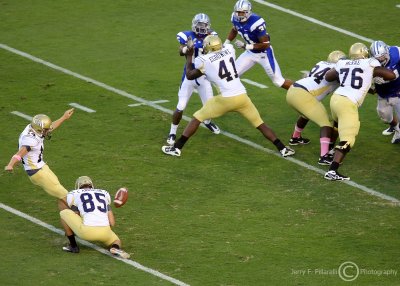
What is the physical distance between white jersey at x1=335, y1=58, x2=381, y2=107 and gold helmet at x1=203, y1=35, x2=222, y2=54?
1.64 meters

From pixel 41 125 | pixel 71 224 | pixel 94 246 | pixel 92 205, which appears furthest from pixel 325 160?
pixel 71 224

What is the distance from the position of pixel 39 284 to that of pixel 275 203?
343 centimetres

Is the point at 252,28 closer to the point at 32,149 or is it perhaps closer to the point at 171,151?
the point at 171,151

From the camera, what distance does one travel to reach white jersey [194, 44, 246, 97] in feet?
48.8

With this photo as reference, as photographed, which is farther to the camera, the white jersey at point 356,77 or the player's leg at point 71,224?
the white jersey at point 356,77

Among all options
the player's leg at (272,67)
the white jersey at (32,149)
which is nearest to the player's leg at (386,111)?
the player's leg at (272,67)

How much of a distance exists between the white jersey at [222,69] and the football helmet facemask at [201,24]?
62cm

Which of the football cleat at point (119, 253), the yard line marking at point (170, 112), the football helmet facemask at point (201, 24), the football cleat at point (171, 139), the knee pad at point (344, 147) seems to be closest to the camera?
the football cleat at point (119, 253)

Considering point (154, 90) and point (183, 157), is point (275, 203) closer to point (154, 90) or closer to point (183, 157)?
point (183, 157)

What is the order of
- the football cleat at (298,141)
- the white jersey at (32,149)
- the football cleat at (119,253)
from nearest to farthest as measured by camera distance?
the football cleat at (119,253) → the white jersey at (32,149) → the football cleat at (298,141)

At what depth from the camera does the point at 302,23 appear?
20625 mm

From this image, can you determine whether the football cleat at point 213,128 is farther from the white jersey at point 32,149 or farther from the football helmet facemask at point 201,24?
the white jersey at point 32,149

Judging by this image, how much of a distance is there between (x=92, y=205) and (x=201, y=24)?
12.9ft

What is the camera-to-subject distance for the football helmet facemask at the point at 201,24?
15383 mm
